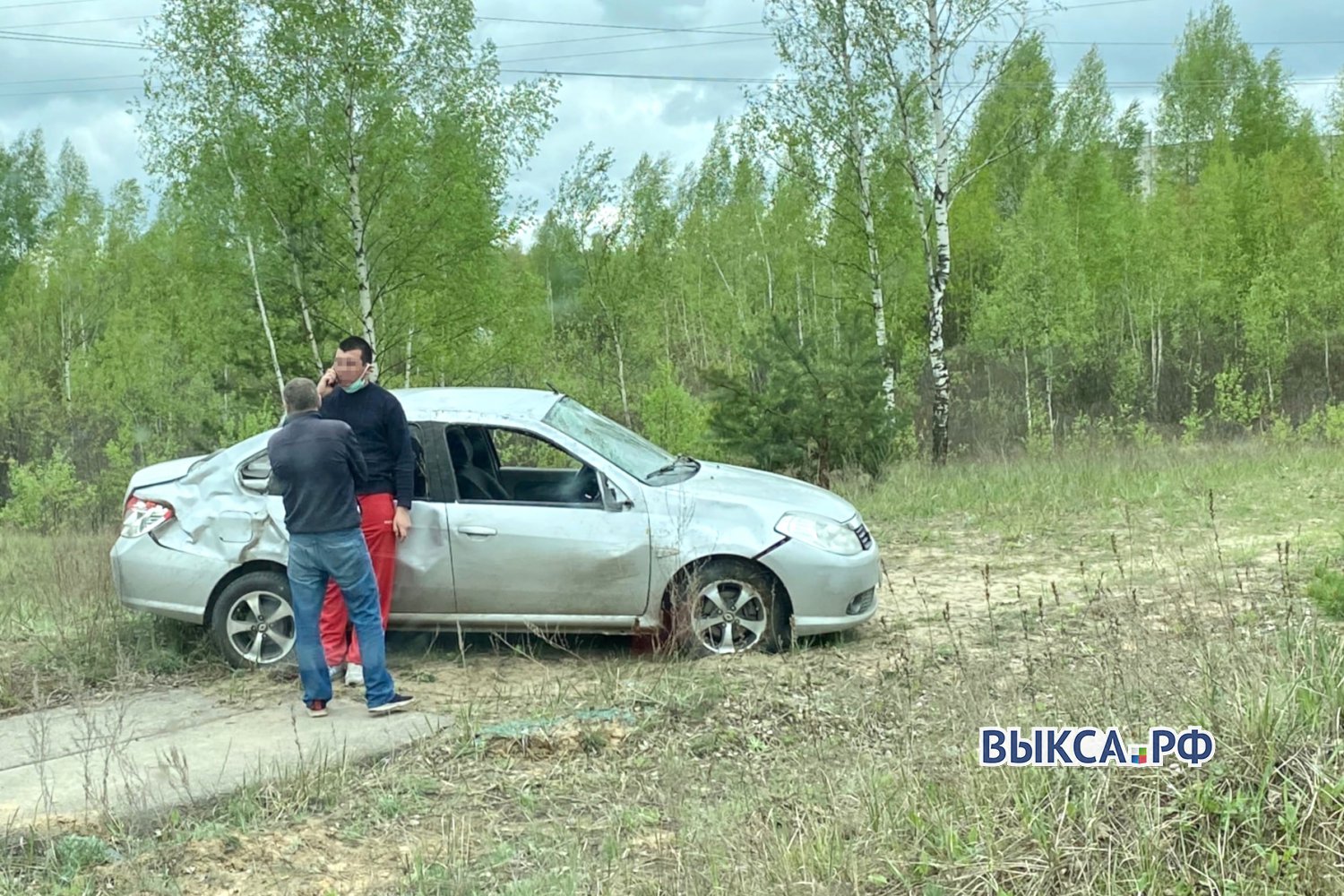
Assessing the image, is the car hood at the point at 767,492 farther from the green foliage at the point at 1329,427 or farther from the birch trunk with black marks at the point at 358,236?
the green foliage at the point at 1329,427

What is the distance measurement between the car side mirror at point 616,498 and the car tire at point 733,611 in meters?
0.53

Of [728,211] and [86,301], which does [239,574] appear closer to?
[728,211]

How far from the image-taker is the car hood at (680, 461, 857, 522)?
285 inches

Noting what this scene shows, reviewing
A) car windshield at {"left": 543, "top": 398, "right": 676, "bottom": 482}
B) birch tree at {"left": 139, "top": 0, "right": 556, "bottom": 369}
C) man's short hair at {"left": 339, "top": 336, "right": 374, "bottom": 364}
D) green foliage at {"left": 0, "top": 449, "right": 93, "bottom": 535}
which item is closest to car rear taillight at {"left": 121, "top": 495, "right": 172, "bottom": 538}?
man's short hair at {"left": 339, "top": 336, "right": 374, "bottom": 364}

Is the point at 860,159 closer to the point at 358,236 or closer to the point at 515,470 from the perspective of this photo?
the point at 358,236

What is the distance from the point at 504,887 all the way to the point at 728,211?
148 ft

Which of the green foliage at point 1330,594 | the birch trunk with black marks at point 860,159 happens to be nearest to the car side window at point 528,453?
the green foliage at point 1330,594

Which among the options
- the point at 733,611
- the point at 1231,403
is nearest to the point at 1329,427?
the point at 1231,403

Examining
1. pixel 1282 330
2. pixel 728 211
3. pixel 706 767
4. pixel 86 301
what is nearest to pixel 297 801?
pixel 706 767

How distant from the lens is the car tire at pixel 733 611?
274 inches

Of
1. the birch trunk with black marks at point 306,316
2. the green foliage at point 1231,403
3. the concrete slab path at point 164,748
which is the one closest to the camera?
the concrete slab path at point 164,748

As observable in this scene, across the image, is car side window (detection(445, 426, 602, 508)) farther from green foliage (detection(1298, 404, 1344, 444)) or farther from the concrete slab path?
green foliage (detection(1298, 404, 1344, 444))

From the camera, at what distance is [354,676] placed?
21.1ft

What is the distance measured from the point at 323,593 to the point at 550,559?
1361mm
